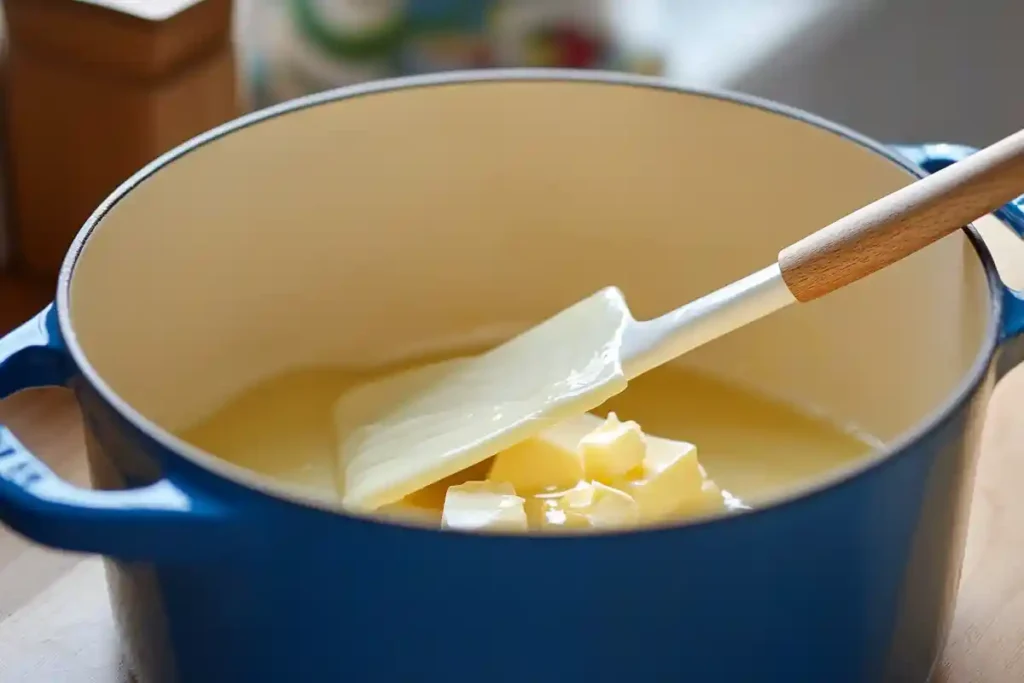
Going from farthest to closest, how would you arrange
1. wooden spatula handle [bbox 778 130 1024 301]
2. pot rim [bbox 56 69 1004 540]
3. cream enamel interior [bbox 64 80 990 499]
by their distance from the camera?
cream enamel interior [bbox 64 80 990 499] < wooden spatula handle [bbox 778 130 1024 301] < pot rim [bbox 56 69 1004 540]

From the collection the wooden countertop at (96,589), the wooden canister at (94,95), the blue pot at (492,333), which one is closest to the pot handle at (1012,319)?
the blue pot at (492,333)

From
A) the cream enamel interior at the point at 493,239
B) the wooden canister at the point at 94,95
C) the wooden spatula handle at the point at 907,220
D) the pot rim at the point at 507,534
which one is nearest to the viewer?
the pot rim at the point at 507,534

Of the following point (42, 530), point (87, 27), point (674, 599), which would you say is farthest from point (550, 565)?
point (87, 27)

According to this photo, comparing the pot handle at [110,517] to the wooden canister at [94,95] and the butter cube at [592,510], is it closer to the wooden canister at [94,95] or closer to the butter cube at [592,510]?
the butter cube at [592,510]

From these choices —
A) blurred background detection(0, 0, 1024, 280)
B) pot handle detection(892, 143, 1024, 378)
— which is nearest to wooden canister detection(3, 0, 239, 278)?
blurred background detection(0, 0, 1024, 280)

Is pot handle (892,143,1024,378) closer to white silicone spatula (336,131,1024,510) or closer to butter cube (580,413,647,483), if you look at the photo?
white silicone spatula (336,131,1024,510)

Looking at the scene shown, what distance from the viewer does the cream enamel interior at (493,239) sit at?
57cm

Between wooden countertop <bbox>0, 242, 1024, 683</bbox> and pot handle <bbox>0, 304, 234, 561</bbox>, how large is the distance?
0.52 feet

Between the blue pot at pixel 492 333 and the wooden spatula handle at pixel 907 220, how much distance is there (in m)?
0.02

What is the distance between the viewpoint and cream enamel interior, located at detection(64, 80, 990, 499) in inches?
22.4

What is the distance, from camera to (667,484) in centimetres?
52

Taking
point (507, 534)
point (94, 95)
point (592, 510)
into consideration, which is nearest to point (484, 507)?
point (592, 510)

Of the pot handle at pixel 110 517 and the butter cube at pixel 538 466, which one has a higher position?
the pot handle at pixel 110 517

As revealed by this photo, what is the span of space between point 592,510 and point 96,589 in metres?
0.22
